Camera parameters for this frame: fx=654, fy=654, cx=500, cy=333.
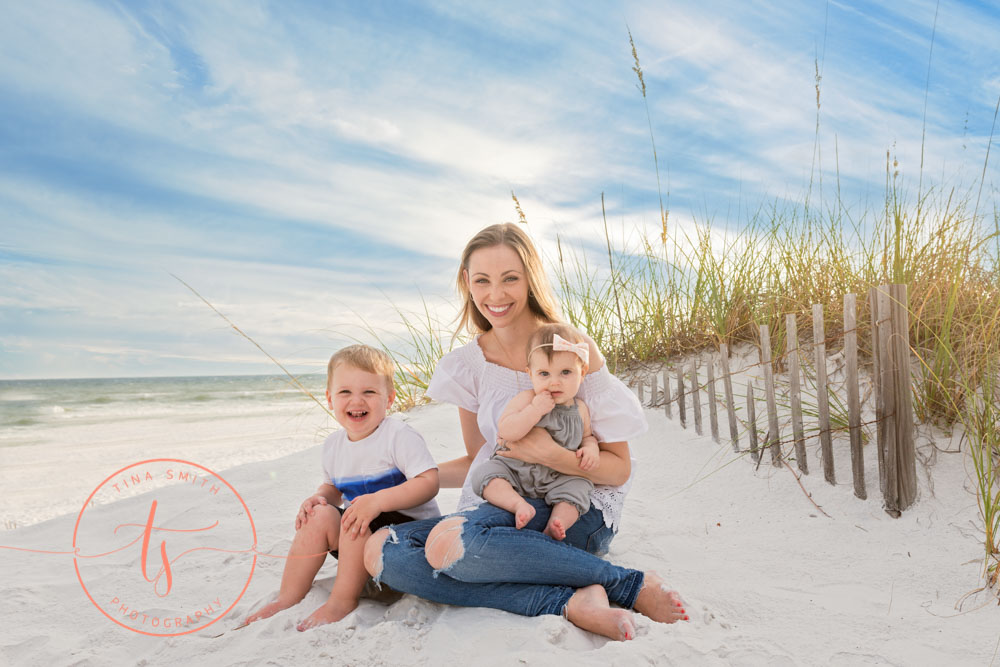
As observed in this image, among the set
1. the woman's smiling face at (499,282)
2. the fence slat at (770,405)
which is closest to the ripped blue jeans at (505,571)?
the woman's smiling face at (499,282)

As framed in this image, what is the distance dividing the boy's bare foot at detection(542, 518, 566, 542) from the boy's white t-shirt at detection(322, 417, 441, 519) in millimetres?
500

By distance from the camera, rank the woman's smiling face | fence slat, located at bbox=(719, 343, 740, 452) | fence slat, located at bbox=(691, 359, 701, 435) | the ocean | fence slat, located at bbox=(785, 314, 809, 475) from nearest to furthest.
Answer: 1. the woman's smiling face
2. fence slat, located at bbox=(785, 314, 809, 475)
3. fence slat, located at bbox=(719, 343, 740, 452)
4. fence slat, located at bbox=(691, 359, 701, 435)
5. the ocean

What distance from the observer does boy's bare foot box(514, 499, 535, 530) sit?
87.4 inches

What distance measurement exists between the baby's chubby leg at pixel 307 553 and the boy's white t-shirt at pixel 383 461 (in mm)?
169

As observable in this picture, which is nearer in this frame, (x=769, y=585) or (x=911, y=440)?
(x=769, y=585)

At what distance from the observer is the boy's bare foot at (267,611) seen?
2396 mm

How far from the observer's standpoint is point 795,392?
12.5 ft

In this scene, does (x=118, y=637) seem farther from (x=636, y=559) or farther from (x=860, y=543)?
(x=860, y=543)

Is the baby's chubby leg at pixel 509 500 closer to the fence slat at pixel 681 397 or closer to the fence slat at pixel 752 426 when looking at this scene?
the fence slat at pixel 752 426

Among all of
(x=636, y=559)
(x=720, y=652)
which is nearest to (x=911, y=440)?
(x=636, y=559)

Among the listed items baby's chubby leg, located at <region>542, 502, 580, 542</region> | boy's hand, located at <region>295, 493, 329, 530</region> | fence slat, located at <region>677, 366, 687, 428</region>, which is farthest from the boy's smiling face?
fence slat, located at <region>677, 366, 687, 428</region>

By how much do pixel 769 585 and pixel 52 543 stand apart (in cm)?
386

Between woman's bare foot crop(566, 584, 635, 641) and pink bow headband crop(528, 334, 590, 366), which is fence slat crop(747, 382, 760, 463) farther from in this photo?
woman's bare foot crop(566, 584, 635, 641)

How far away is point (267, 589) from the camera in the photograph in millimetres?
2775
